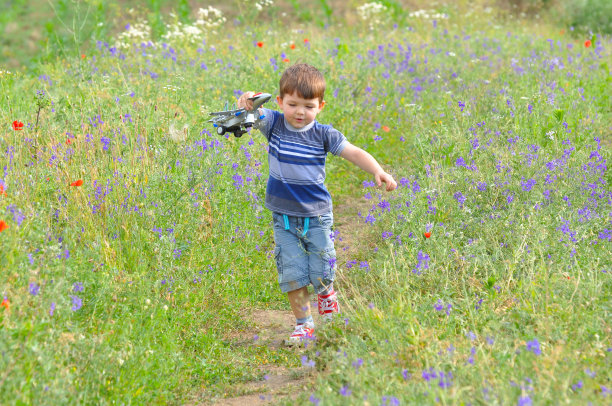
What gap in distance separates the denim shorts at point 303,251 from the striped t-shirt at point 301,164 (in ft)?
0.30

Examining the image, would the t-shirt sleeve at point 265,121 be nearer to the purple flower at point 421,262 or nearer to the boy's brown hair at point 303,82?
the boy's brown hair at point 303,82

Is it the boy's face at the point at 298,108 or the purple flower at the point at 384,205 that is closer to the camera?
the boy's face at the point at 298,108

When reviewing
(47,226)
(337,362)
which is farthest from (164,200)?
(337,362)

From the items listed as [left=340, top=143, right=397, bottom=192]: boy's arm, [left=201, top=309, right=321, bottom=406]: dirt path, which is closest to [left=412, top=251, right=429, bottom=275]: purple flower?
[left=340, top=143, right=397, bottom=192]: boy's arm

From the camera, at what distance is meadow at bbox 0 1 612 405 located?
132 inches

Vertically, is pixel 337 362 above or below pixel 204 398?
above

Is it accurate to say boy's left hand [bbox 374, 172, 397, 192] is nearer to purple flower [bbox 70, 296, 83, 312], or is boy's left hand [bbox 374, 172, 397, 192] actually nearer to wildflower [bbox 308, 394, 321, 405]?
wildflower [bbox 308, 394, 321, 405]

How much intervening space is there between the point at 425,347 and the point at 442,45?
26.1ft

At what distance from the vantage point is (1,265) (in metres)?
3.62

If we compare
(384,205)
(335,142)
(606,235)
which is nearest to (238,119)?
(335,142)

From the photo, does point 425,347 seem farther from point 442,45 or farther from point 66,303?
point 442,45

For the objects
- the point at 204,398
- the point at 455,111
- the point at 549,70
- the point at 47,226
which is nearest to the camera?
the point at 204,398

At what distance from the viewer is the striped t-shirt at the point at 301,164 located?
174 inches

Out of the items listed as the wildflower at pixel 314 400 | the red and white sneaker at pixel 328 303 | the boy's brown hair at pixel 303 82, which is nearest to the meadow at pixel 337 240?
the wildflower at pixel 314 400
